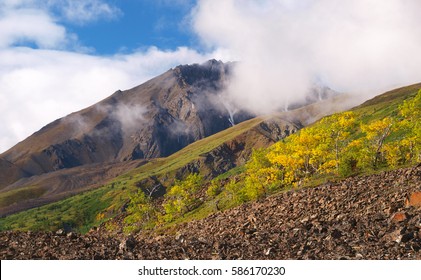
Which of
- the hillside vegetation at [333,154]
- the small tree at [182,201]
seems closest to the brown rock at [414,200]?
the hillside vegetation at [333,154]

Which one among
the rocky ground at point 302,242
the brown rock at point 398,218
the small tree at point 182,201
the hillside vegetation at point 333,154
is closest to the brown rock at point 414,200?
the rocky ground at point 302,242

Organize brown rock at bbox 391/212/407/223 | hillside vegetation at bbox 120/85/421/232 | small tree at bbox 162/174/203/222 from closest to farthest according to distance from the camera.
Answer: brown rock at bbox 391/212/407/223, hillside vegetation at bbox 120/85/421/232, small tree at bbox 162/174/203/222

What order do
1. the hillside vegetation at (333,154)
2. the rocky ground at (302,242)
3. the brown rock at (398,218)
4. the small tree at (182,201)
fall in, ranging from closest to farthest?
the rocky ground at (302,242) → the brown rock at (398,218) → the hillside vegetation at (333,154) → the small tree at (182,201)

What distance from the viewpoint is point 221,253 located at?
990 inches

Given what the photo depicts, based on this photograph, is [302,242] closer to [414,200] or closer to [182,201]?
[414,200]

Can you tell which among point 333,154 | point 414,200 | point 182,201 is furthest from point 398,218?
point 182,201

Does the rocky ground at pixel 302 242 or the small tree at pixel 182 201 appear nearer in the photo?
the rocky ground at pixel 302 242

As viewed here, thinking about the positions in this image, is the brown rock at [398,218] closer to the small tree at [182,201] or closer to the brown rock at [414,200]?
the brown rock at [414,200]

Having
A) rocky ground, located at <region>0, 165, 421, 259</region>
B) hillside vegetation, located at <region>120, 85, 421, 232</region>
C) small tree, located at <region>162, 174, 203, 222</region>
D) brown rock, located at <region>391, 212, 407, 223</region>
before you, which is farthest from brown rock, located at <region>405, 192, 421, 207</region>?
small tree, located at <region>162, 174, 203, 222</region>

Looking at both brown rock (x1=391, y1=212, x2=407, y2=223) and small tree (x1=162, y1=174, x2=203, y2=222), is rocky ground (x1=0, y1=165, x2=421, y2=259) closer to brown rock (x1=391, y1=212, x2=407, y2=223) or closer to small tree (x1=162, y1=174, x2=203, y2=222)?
brown rock (x1=391, y1=212, x2=407, y2=223)

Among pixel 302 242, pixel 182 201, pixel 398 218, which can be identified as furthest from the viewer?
pixel 182 201

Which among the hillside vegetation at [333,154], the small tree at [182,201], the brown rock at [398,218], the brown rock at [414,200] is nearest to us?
the brown rock at [398,218]
